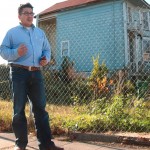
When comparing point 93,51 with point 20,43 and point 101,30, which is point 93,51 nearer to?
point 101,30

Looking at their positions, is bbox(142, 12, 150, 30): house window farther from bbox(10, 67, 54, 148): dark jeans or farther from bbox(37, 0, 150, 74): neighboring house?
bbox(10, 67, 54, 148): dark jeans

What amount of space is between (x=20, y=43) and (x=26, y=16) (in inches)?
13.5

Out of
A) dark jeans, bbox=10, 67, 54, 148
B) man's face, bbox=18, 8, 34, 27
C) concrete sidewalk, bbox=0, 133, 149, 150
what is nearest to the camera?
dark jeans, bbox=10, 67, 54, 148

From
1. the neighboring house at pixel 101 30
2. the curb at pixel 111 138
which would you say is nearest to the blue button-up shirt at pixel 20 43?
the curb at pixel 111 138

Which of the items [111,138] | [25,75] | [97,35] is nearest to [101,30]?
[97,35]

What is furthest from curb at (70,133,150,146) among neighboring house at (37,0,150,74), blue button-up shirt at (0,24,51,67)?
neighboring house at (37,0,150,74)

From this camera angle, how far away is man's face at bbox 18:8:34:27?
13.5ft

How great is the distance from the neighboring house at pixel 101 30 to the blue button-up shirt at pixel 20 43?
13.4 m

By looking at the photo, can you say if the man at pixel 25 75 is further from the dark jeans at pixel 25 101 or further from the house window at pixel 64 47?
the house window at pixel 64 47

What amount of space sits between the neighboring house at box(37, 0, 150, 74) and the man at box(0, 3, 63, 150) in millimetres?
13402

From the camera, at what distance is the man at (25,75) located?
4.03 m

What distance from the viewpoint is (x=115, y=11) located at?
19.5 metres

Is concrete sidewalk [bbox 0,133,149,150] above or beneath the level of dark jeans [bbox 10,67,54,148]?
beneath

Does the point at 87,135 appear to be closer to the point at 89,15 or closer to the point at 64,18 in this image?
the point at 89,15
